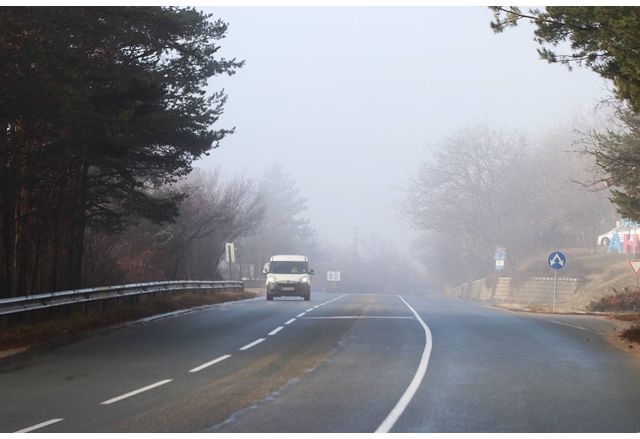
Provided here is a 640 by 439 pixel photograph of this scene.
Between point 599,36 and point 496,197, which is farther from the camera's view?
point 496,197

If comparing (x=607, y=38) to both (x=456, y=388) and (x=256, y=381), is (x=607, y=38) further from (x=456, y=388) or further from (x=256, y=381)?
(x=256, y=381)

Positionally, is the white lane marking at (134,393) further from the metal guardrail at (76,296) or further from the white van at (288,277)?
the white van at (288,277)

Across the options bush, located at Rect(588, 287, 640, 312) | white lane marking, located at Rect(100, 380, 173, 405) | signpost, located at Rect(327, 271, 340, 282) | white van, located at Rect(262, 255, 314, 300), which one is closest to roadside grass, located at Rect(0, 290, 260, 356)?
white lane marking, located at Rect(100, 380, 173, 405)

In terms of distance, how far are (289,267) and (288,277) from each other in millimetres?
704

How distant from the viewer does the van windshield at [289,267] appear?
148 ft

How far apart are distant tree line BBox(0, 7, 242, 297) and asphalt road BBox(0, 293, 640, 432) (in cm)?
389

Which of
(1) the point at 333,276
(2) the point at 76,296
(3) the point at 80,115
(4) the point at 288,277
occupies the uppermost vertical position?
(3) the point at 80,115

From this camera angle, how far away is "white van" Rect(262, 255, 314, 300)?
44.2 m

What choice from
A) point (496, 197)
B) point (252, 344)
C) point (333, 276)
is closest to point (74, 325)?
point (252, 344)

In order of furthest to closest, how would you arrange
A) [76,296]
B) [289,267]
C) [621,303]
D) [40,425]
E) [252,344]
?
[289,267]
[621,303]
[76,296]
[252,344]
[40,425]

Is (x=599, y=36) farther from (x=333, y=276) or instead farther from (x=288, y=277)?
(x=333, y=276)

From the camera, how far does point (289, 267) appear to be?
4512cm

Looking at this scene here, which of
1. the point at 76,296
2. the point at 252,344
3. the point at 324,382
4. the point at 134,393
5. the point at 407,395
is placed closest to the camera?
the point at 407,395

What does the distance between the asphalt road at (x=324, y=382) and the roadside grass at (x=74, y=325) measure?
2.14 ft
